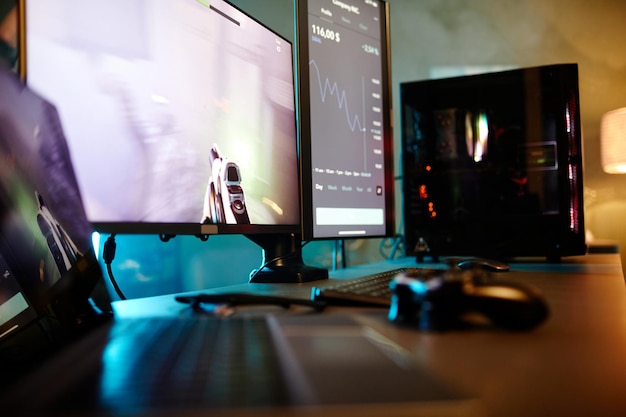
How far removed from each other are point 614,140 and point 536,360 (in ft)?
6.95

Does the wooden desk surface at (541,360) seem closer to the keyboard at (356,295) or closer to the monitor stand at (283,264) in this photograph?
the keyboard at (356,295)

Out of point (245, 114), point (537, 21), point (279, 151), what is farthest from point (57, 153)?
point (537, 21)

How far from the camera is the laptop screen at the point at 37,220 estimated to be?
0.48 meters

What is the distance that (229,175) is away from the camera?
2.97 feet

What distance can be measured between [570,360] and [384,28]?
1175mm

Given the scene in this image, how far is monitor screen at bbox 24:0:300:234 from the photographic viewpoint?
2.11 ft

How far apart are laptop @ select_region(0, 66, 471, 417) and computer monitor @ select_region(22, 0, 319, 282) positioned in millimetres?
56

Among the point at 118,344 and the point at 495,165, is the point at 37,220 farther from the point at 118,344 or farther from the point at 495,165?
the point at 495,165

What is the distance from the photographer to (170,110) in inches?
30.8

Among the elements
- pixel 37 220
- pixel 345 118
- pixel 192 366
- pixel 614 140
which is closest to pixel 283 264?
pixel 345 118

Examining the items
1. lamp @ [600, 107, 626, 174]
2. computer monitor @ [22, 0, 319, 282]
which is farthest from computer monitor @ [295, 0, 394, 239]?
lamp @ [600, 107, 626, 174]

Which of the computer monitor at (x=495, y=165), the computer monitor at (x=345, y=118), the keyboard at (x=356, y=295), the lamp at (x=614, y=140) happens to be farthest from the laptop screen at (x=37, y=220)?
the lamp at (x=614, y=140)

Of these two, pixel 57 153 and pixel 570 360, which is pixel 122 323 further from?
pixel 570 360

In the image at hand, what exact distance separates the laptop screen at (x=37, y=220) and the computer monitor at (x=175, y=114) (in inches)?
1.7
